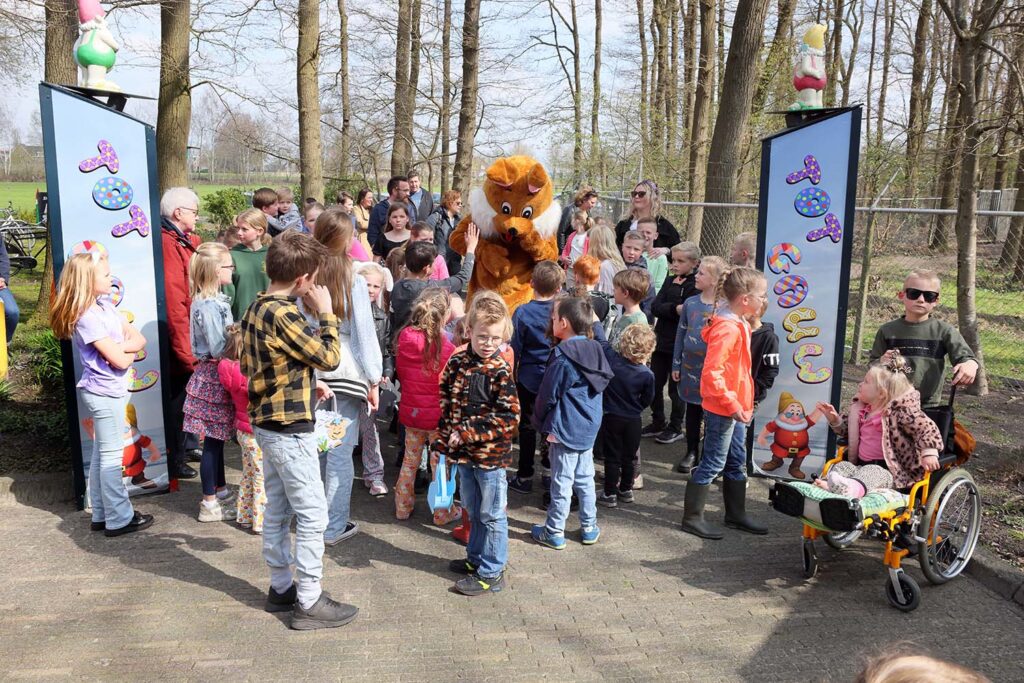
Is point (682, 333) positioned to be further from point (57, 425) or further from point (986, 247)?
point (986, 247)

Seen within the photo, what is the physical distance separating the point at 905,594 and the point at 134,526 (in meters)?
4.40

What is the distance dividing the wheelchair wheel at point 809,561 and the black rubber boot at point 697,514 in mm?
642

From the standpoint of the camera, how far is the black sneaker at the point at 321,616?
12.5 feet

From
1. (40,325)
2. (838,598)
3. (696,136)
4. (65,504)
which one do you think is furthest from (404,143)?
(838,598)

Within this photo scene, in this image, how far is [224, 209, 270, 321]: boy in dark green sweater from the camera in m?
5.82

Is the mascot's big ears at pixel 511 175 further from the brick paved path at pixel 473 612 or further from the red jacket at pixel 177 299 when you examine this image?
the brick paved path at pixel 473 612

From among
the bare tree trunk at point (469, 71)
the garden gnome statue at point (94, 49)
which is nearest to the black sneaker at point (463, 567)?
the garden gnome statue at point (94, 49)

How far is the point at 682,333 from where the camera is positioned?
19.3 feet

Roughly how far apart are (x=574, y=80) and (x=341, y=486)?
1116 inches

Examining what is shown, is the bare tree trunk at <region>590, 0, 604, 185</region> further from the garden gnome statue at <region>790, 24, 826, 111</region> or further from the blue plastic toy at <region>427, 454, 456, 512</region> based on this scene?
the blue plastic toy at <region>427, 454, 456, 512</region>

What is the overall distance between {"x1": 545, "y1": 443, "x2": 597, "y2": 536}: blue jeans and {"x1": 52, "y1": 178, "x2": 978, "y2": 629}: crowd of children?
0.01 m

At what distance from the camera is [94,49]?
196 inches

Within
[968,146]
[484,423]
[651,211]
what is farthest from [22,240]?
[968,146]

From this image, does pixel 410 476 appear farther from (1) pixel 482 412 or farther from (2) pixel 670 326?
(2) pixel 670 326
